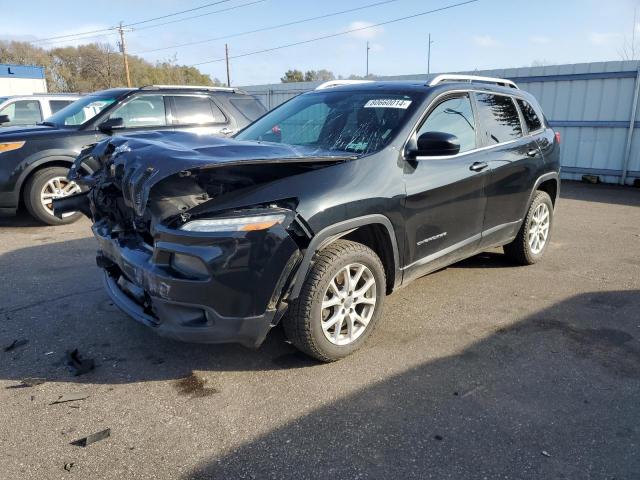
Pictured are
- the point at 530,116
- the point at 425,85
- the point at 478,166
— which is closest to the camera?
the point at 425,85

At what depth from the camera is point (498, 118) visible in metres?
4.73

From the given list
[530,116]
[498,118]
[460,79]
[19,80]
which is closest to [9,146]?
[460,79]

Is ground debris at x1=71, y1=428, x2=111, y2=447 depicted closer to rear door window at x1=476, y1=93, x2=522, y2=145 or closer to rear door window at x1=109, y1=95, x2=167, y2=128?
rear door window at x1=476, y1=93, x2=522, y2=145

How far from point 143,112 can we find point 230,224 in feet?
18.2

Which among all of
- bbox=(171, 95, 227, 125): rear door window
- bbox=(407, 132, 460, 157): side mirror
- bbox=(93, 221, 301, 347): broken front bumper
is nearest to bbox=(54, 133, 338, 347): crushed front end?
bbox=(93, 221, 301, 347): broken front bumper

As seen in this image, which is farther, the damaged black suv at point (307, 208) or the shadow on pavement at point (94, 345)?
the shadow on pavement at point (94, 345)

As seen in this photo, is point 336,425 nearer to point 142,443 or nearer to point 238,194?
point 142,443

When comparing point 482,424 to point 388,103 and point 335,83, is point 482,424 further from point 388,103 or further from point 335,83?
point 335,83

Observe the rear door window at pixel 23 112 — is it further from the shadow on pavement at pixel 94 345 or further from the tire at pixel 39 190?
the shadow on pavement at pixel 94 345

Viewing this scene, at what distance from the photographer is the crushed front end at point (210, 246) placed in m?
2.75

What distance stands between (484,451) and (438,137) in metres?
2.03

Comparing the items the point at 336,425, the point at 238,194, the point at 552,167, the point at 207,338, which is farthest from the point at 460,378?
the point at 552,167

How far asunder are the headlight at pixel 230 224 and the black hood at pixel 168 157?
30 cm

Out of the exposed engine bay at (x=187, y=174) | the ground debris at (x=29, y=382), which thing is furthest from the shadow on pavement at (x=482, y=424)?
the ground debris at (x=29, y=382)
